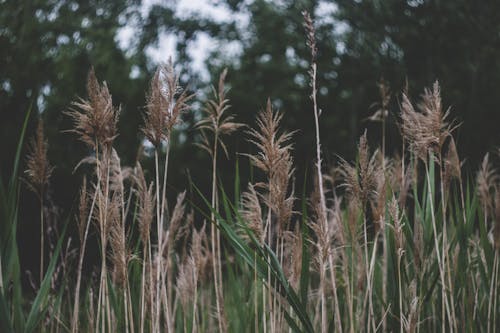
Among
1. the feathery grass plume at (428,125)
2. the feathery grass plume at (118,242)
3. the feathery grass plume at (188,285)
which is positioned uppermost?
the feathery grass plume at (428,125)

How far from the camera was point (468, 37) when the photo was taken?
8633 millimetres

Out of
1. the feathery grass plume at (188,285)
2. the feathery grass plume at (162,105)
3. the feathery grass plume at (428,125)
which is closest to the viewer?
the feathery grass plume at (162,105)

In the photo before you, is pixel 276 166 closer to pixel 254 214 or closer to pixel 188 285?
pixel 254 214

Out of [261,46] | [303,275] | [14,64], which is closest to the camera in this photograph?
[303,275]

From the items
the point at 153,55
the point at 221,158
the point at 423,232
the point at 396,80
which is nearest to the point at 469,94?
the point at 396,80

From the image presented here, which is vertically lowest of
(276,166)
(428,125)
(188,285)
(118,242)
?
(188,285)

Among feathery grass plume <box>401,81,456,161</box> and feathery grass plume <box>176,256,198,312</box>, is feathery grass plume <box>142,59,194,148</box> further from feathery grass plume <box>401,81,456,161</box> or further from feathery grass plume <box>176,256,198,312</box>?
feathery grass plume <box>401,81,456,161</box>

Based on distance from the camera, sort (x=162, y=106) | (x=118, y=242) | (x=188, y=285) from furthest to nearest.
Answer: (x=188, y=285)
(x=118, y=242)
(x=162, y=106)

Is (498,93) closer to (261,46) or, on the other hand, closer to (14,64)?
(261,46)

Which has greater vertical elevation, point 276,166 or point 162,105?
point 162,105

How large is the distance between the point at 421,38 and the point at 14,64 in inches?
255

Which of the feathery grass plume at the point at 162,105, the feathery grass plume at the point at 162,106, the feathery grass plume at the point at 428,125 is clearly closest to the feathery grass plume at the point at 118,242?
the feathery grass plume at the point at 162,106

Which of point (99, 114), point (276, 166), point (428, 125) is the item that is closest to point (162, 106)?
point (99, 114)

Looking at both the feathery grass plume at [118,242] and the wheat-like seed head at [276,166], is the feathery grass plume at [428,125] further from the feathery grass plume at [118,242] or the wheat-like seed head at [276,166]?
the feathery grass plume at [118,242]
